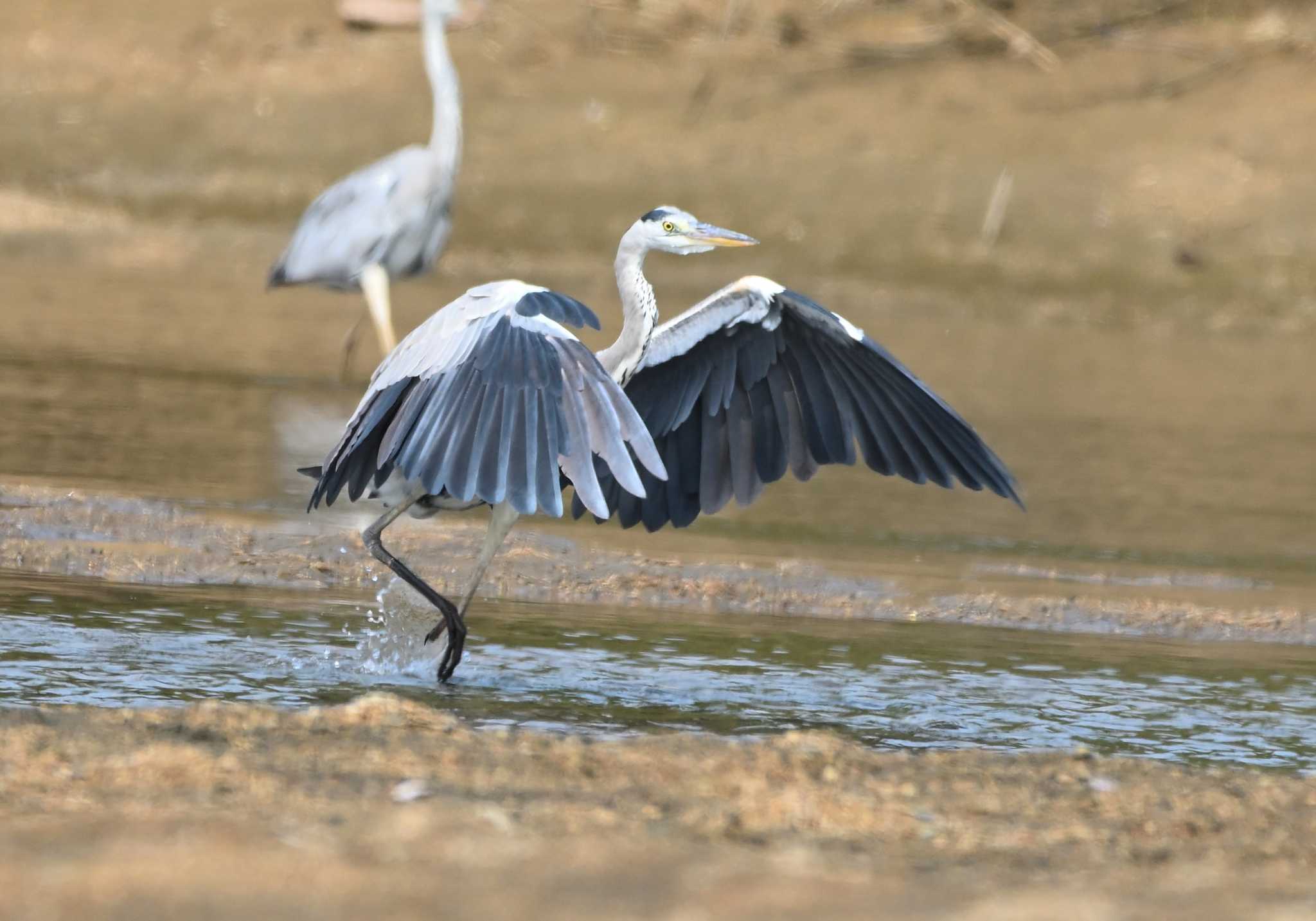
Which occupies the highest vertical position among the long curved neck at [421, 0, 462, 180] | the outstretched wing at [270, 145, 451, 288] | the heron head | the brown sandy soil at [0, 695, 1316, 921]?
the long curved neck at [421, 0, 462, 180]

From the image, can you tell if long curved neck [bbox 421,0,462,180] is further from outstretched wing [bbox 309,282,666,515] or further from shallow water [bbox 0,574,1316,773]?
outstretched wing [bbox 309,282,666,515]

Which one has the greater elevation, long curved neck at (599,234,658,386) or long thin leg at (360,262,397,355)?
long thin leg at (360,262,397,355)

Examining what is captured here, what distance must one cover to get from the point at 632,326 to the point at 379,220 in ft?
17.4

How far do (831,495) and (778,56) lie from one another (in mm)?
9826

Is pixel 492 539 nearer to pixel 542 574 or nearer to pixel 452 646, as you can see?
pixel 452 646

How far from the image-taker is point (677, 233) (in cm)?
641

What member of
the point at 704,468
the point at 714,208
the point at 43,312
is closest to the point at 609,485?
the point at 704,468

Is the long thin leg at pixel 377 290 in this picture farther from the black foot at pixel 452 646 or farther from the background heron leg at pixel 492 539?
the black foot at pixel 452 646

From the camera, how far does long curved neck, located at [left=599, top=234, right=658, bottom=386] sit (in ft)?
20.3

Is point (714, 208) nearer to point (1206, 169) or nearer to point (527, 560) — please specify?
point (1206, 169)

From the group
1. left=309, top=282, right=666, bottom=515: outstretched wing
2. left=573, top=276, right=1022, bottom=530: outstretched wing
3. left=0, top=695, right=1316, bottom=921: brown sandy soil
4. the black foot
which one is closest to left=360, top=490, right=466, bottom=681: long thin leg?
the black foot

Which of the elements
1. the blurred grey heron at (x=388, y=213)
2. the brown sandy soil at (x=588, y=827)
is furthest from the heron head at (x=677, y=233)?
the blurred grey heron at (x=388, y=213)

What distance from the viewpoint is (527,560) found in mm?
7469

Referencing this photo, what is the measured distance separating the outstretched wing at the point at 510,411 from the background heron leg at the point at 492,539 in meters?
0.39
